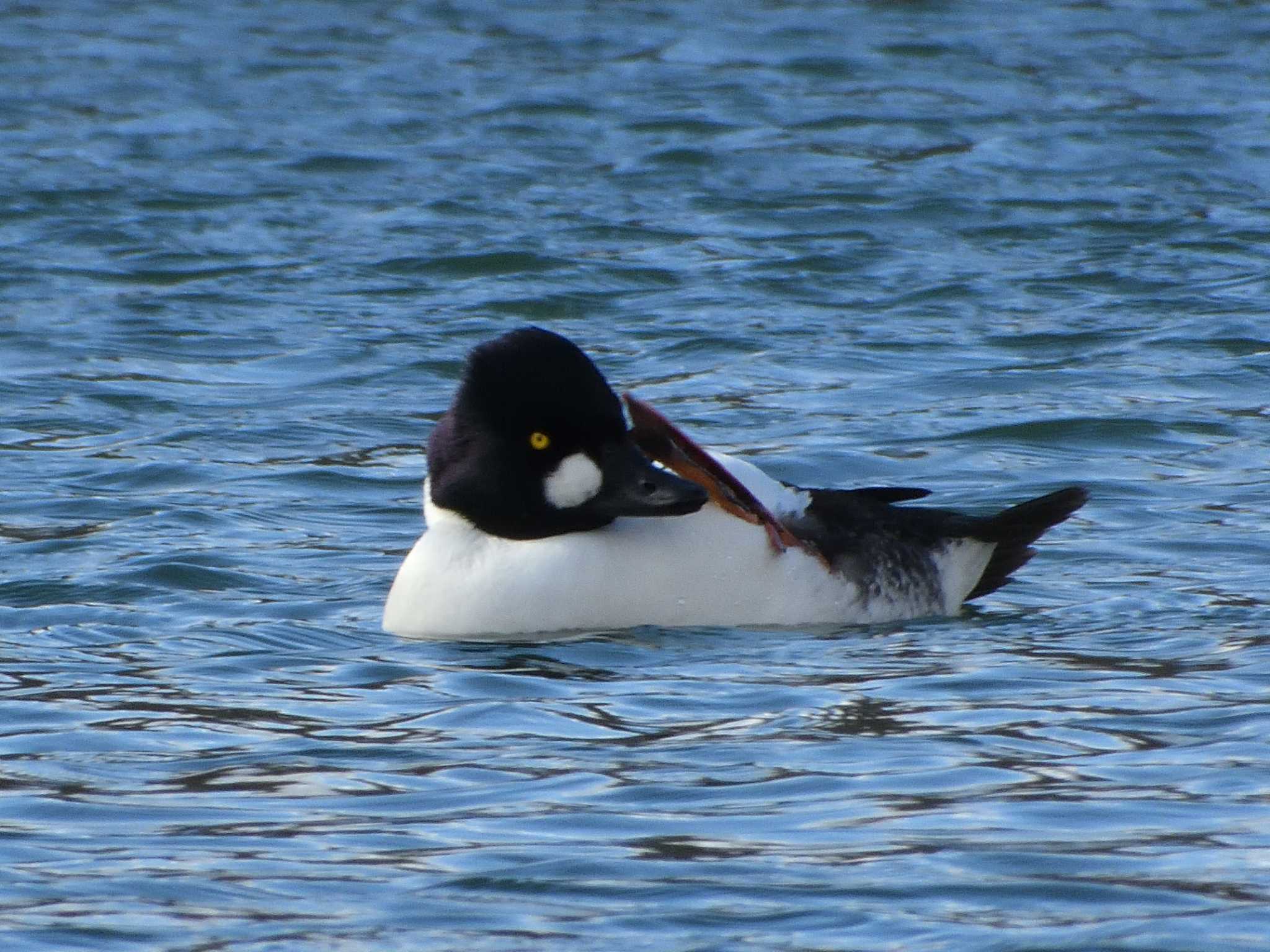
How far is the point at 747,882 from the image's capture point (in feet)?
15.9

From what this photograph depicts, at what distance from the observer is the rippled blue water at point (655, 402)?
5.00 metres

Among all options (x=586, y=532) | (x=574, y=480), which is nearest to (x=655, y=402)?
(x=586, y=532)

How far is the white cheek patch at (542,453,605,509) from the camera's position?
23.6 feet

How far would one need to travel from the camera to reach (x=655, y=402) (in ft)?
36.2

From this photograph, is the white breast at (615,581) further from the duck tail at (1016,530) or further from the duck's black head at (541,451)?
the duck tail at (1016,530)

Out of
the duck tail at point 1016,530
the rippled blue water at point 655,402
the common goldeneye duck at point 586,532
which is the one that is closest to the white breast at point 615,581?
the common goldeneye duck at point 586,532

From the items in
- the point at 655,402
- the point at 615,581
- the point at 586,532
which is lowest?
the point at 655,402

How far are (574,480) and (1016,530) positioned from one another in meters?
1.47

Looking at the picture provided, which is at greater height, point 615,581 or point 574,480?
point 574,480

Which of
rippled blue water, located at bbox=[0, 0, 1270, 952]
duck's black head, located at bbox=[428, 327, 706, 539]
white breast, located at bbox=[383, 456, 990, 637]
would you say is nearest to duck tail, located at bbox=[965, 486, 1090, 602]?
rippled blue water, located at bbox=[0, 0, 1270, 952]

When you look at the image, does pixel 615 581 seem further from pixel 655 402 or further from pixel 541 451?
pixel 655 402

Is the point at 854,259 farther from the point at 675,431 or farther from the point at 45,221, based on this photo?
the point at 675,431

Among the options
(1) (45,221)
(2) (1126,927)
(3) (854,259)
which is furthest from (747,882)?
(1) (45,221)

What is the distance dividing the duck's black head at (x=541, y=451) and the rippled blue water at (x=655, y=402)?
15.4 inches
